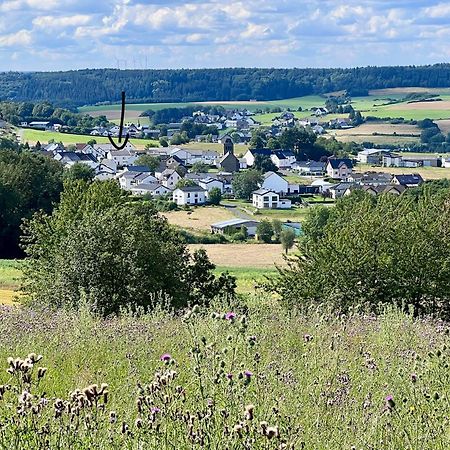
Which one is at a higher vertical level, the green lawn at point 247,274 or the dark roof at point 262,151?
the green lawn at point 247,274

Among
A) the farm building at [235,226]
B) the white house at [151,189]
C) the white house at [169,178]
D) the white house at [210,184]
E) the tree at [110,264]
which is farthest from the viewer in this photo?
the white house at [169,178]

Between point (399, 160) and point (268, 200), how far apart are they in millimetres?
56672

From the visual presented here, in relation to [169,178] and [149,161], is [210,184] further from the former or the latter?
[149,161]

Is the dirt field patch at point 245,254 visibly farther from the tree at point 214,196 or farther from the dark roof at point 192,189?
the dark roof at point 192,189

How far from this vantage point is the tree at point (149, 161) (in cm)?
13962

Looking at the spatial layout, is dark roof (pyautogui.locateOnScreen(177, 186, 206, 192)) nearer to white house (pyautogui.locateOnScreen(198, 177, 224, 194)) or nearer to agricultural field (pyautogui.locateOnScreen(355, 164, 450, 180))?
white house (pyautogui.locateOnScreen(198, 177, 224, 194))

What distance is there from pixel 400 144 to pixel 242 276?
142489mm

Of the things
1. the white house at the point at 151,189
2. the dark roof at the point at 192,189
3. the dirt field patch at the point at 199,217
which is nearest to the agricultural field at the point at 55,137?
the white house at the point at 151,189

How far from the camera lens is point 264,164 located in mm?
140875

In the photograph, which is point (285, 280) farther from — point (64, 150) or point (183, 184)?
point (64, 150)

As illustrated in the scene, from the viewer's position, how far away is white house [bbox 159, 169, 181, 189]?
405ft

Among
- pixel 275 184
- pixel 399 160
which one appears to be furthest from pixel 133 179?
pixel 399 160

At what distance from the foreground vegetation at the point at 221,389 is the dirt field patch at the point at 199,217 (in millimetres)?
69949

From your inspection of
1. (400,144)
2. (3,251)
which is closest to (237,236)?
(3,251)
